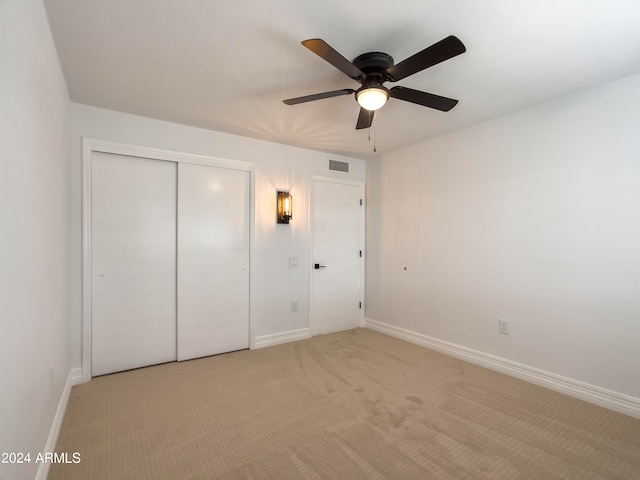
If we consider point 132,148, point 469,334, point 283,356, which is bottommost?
point 283,356

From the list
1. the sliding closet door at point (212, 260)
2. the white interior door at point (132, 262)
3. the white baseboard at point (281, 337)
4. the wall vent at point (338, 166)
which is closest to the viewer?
the white interior door at point (132, 262)

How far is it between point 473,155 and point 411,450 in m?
2.83

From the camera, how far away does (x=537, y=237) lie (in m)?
2.80

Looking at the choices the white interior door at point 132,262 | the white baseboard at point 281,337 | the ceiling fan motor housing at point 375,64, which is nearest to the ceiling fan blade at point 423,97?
the ceiling fan motor housing at point 375,64

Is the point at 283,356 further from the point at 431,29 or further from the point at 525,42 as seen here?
the point at 525,42

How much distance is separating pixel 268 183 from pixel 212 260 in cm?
114

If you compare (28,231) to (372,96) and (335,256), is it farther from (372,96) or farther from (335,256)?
(335,256)

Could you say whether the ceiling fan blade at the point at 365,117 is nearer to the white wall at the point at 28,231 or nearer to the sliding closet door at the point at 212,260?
the sliding closet door at the point at 212,260

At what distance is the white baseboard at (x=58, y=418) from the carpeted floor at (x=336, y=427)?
0.06 meters

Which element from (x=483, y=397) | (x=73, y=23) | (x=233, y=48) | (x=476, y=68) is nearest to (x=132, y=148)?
(x=73, y=23)

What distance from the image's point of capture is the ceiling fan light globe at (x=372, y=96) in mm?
2018

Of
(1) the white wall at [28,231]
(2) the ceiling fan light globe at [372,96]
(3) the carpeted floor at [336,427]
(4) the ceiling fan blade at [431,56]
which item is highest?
(4) the ceiling fan blade at [431,56]

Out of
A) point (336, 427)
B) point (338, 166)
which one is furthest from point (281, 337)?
point (338, 166)

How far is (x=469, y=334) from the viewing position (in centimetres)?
330
